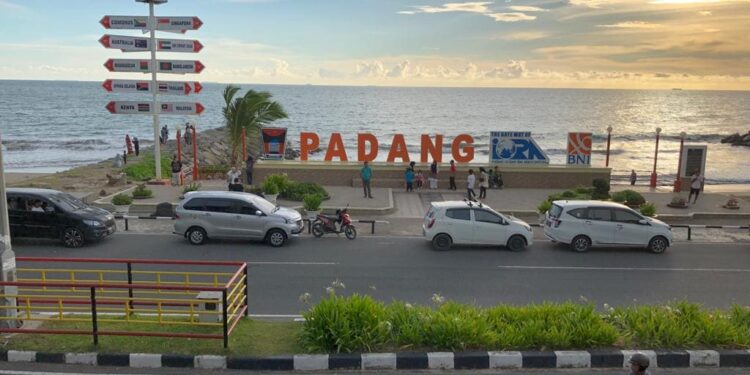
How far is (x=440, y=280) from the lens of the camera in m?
14.6

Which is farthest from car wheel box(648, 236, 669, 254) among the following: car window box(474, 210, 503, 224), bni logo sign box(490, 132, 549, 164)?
bni logo sign box(490, 132, 549, 164)

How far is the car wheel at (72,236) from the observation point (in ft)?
57.3

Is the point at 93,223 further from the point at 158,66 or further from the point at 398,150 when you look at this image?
the point at 398,150

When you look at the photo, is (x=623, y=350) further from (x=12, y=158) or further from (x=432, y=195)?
(x=12, y=158)

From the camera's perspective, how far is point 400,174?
2997 centimetres

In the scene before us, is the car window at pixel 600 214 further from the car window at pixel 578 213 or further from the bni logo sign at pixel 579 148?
the bni logo sign at pixel 579 148

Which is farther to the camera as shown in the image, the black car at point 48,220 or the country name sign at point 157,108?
the country name sign at point 157,108

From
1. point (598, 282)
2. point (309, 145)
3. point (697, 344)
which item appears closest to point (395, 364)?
point (697, 344)

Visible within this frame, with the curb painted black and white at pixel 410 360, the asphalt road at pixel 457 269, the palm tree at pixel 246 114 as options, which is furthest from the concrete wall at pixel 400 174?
the curb painted black and white at pixel 410 360

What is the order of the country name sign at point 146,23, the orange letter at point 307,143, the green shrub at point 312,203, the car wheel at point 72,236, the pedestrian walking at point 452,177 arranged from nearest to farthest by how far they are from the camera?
the car wheel at point 72,236 → the green shrub at point 312,203 → the country name sign at point 146,23 → the pedestrian walking at point 452,177 → the orange letter at point 307,143

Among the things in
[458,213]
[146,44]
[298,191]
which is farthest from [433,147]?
[146,44]

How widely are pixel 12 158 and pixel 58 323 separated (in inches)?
2184

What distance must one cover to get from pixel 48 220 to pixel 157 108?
11741 millimetres

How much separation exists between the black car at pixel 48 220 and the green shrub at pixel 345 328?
36.3ft
